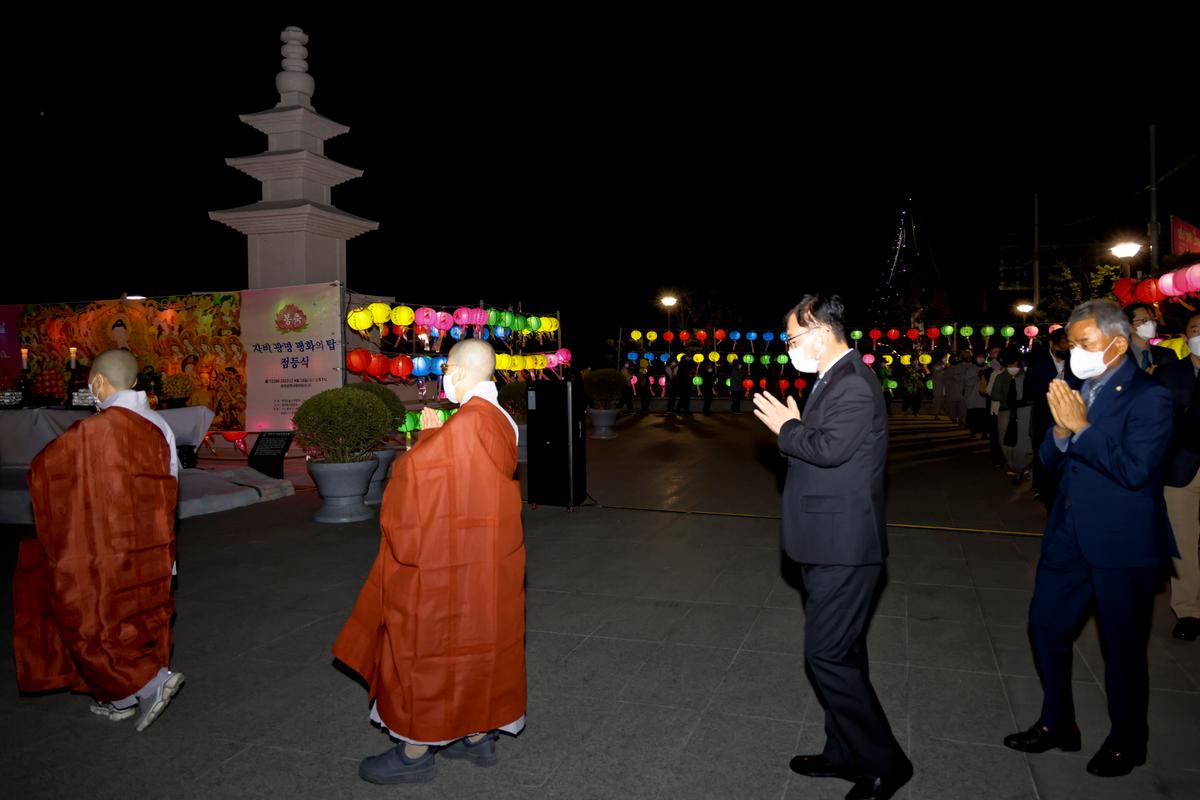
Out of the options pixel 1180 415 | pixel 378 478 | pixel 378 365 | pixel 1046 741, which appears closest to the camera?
pixel 1046 741

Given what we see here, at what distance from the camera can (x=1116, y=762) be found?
3291 mm

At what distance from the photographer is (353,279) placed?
4600cm

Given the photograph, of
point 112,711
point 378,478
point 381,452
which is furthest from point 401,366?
point 112,711

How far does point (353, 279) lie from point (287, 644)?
43.5 m

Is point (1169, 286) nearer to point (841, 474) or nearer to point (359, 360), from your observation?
point (841, 474)

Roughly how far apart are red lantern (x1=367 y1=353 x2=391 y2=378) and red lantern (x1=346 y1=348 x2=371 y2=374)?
0.39 ft

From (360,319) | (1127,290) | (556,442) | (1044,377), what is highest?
→ (1127,290)

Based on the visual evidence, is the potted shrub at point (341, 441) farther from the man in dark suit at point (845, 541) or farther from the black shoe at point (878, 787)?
the black shoe at point (878, 787)

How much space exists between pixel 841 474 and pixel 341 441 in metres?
6.58

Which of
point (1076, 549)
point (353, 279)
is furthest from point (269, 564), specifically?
point (353, 279)

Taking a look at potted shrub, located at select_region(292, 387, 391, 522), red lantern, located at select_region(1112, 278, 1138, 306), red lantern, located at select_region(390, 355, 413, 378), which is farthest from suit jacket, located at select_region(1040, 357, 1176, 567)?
red lantern, located at select_region(1112, 278, 1138, 306)

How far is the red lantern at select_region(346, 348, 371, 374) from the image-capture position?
12719mm

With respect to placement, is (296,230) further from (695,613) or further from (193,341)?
(695,613)

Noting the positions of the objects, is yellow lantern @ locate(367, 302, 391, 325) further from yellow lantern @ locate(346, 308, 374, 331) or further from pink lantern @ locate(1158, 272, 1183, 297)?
pink lantern @ locate(1158, 272, 1183, 297)
